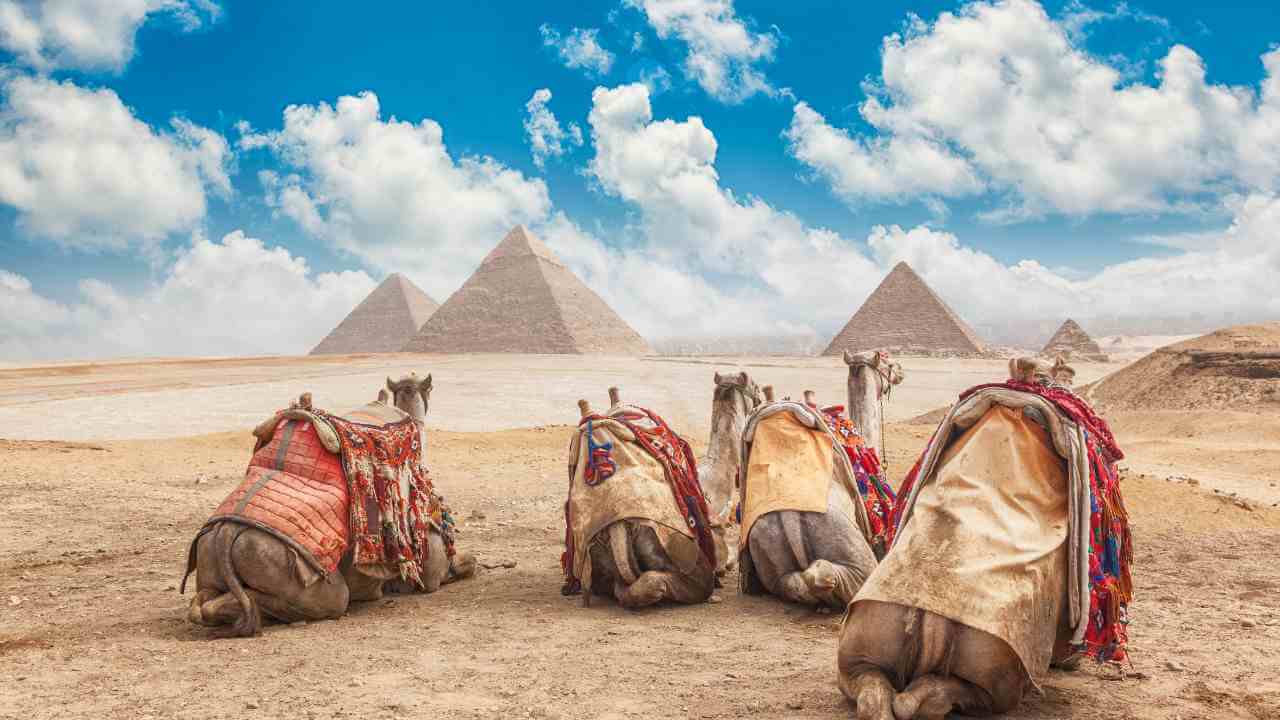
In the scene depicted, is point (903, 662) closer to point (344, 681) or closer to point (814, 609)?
point (814, 609)

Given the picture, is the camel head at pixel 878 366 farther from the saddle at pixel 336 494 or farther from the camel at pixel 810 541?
the saddle at pixel 336 494

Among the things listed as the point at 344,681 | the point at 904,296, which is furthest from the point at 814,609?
the point at 904,296

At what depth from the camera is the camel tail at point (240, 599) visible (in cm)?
481

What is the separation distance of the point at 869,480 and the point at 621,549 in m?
1.66

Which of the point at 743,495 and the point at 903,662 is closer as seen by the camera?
the point at 903,662

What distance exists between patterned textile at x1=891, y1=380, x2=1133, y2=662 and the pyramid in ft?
385

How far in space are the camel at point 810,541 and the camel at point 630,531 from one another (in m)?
0.39

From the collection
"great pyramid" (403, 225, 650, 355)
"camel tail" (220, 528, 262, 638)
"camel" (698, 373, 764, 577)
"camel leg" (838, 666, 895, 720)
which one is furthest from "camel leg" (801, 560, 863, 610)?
"great pyramid" (403, 225, 650, 355)

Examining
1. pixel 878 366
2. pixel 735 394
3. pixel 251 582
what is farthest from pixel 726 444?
pixel 251 582

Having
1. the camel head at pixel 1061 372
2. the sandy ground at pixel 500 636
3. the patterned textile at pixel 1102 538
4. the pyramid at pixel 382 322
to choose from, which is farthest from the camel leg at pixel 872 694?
the pyramid at pixel 382 322

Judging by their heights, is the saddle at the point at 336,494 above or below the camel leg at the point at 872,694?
above

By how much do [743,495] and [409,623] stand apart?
A: 2078 mm

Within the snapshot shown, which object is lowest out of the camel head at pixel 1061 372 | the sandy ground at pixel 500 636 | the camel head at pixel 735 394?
the sandy ground at pixel 500 636

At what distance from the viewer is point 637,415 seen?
5.95 metres
